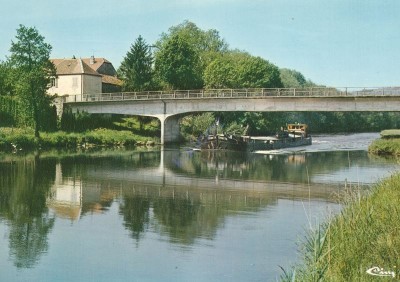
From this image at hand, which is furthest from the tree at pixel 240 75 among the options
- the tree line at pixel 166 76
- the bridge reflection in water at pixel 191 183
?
the bridge reflection in water at pixel 191 183

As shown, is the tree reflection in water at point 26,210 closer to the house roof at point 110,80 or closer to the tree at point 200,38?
the house roof at point 110,80

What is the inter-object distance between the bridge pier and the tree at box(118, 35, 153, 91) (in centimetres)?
1120

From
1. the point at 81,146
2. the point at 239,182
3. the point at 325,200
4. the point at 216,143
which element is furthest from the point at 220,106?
the point at 325,200

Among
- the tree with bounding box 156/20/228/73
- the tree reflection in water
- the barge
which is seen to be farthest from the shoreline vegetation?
the tree with bounding box 156/20/228/73

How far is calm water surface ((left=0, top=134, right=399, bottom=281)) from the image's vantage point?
14.0 metres

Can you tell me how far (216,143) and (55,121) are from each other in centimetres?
2074

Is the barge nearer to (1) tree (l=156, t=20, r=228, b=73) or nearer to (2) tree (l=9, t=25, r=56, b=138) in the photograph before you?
(2) tree (l=9, t=25, r=56, b=138)

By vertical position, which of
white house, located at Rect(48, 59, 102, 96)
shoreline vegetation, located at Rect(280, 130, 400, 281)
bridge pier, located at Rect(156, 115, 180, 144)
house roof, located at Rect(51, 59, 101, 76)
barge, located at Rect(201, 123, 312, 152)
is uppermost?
house roof, located at Rect(51, 59, 101, 76)

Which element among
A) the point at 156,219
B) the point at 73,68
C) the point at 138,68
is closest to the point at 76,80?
the point at 73,68

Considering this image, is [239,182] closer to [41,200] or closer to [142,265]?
[41,200]

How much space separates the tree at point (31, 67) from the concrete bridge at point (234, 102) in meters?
10.9

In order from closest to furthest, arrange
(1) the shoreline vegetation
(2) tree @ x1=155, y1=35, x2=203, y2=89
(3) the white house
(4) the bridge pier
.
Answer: (1) the shoreline vegetation < (4) the bridge pier < (3) the white house < (2) tree @ x1=155, y1=35, x2=203, y2=89

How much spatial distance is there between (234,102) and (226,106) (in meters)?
1.23

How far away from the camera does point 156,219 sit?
19.9 m
